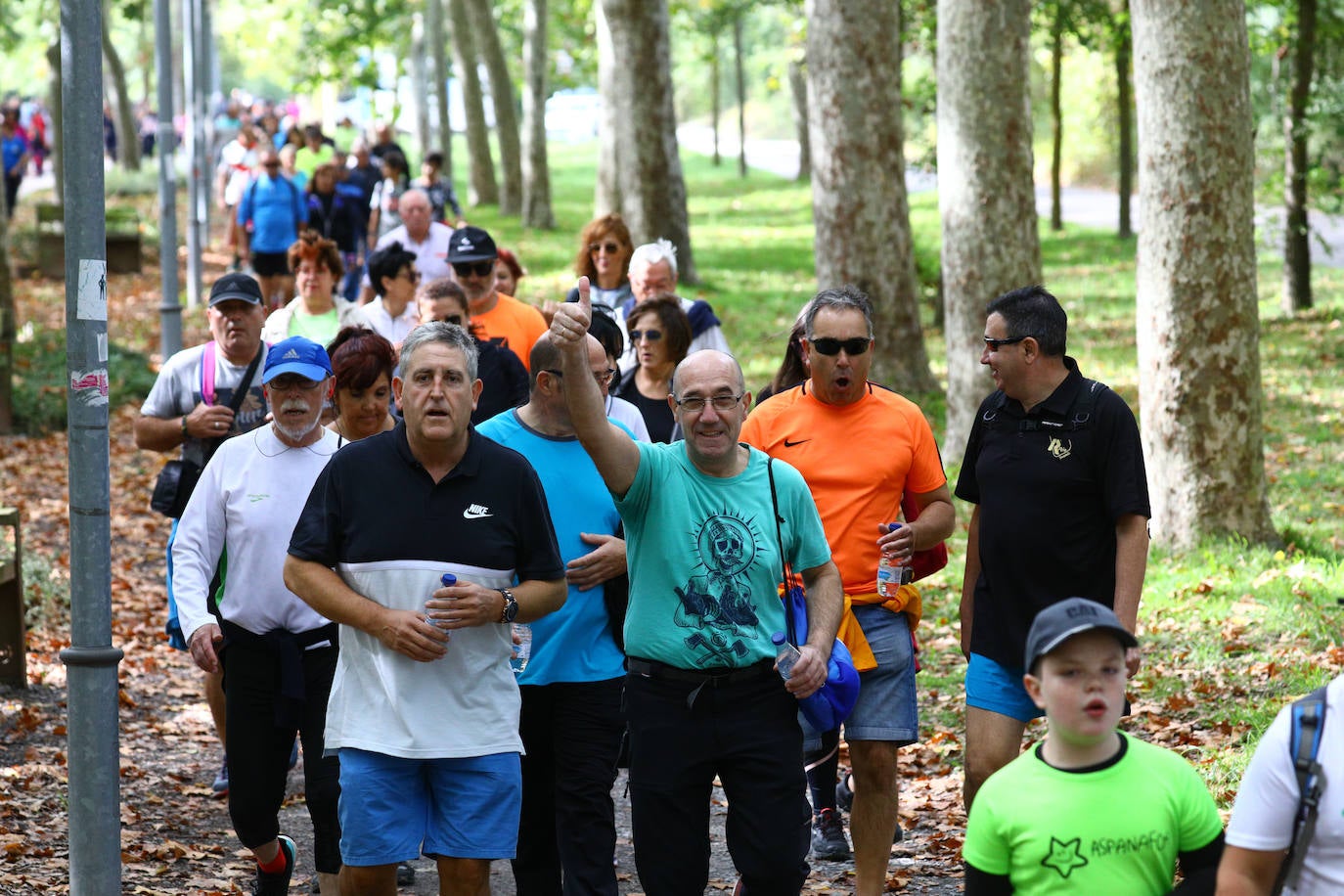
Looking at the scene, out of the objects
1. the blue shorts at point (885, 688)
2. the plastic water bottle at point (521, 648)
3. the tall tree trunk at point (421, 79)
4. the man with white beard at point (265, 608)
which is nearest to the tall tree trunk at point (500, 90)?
the tall tree trunk at point (421, 79)

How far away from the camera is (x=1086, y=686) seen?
12.0 ft

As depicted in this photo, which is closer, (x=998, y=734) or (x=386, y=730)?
(x=386, y=730)

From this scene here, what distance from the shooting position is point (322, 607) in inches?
201

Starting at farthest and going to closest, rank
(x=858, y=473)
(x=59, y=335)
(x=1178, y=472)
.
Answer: (x=59, y=335) < (x=1178, y=472) < (x=858, y=473)

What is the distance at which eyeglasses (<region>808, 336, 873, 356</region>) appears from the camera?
20.1ft

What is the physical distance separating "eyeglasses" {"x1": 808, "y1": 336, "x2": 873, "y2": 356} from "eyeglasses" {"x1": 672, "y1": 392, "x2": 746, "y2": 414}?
0.98 metres

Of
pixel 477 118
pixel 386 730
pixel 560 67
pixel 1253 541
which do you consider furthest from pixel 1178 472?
pixel 560 67

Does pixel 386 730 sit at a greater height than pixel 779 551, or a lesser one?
lesser


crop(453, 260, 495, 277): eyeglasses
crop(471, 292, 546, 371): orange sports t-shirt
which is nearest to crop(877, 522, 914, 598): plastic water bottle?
crop(471, 292, 546, 371): orange sports t-shirt

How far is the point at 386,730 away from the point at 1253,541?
7.13 metres

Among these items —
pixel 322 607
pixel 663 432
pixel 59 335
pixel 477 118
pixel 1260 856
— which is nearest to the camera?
pixel 1260 856

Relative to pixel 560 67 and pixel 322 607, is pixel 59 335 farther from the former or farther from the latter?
pixel 560 67

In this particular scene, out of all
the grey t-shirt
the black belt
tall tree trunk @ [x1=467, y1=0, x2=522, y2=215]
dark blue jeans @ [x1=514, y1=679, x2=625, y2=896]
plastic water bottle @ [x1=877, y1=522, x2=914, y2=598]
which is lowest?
dark blue jeans @ [x1=514, y1=679, x2=625, y2=896]

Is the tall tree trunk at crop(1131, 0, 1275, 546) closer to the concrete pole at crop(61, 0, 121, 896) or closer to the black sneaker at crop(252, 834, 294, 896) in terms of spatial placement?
the black sneaker at crop(252, 834, 294, 896)
